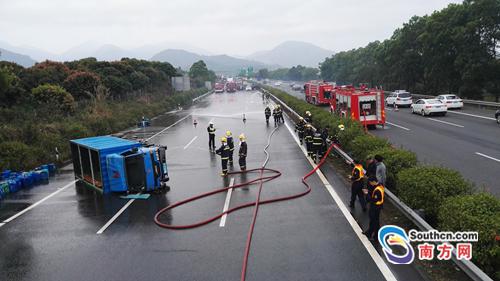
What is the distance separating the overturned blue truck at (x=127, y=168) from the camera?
13320mm

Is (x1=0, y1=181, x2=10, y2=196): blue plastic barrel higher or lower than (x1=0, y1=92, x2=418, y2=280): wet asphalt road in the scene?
higher

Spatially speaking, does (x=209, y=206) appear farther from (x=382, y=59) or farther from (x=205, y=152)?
(x=382, y=59)

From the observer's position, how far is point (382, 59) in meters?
59.0

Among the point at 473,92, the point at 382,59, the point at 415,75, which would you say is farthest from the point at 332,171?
the point at 382,59

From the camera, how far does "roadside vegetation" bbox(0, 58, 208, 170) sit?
65.7 ft

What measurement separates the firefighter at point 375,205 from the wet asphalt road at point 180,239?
42 cm

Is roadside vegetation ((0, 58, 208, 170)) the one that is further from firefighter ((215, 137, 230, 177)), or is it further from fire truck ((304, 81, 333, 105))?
fire truck ((304, 81, 333, 105))

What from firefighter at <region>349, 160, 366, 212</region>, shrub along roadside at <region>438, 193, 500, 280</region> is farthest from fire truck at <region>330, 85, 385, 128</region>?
shrub along roadside at <region>438, 193, 500, 280</region>

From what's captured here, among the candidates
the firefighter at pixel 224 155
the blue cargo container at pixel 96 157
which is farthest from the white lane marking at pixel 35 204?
the firefighter at pixel 224 155

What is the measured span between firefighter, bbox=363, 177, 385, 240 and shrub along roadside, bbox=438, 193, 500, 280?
1174 mm

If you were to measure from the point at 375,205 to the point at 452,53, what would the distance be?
38114 millimetres

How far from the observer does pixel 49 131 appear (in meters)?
22.8

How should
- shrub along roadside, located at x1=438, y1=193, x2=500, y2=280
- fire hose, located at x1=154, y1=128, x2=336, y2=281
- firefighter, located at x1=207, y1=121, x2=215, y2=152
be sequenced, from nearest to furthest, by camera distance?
shrub along roadside, located at x1=438, y1=193, x2=500, y2=280 → fire hose, located at x1=154, y1=128, x2=336, y2=281 → firefighter, located at x1=207, y1=121, x2=215, y2=152

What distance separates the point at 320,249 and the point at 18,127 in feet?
63.3
